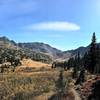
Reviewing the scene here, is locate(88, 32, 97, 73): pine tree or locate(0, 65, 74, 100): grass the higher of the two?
locate(88, 32, 97, 73): pine tree

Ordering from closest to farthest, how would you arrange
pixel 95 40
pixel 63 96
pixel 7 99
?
pixel 63 96 → pixel 7 99 → pixel 95 40

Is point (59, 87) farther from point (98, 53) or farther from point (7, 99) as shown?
point (98, 53)

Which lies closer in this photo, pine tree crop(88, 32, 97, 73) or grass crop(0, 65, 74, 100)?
grass crop(0, 65, 74, 100)

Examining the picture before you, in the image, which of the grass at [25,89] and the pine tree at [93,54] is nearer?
the grass at [25,89]

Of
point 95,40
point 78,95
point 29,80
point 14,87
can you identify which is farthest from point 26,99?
point 95,40

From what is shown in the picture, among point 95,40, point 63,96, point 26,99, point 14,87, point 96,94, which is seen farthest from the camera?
point 95,40

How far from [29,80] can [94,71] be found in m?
21.3

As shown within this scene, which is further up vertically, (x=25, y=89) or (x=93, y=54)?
(x=93, y=54)

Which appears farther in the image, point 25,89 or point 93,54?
point 93,54

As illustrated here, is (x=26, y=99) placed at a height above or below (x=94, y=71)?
below

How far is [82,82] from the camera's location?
65250 mm

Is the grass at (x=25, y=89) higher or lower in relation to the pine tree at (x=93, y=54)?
lower

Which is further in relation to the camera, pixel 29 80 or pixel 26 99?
pixel 29 80

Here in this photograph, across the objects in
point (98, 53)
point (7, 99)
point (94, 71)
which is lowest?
point (7, 99)
